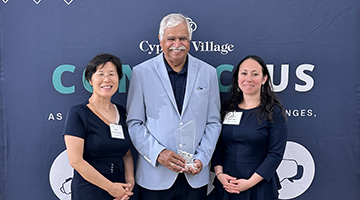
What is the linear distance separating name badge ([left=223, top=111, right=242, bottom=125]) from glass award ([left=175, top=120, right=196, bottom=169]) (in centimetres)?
29

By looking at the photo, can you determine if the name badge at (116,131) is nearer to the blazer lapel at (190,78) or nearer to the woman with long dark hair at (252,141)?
the blazer lapel at (190,78)

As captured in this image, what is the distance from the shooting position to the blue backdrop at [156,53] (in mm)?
2299

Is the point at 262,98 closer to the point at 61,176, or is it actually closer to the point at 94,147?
the point at 94,147

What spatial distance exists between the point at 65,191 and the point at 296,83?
209 centimetres

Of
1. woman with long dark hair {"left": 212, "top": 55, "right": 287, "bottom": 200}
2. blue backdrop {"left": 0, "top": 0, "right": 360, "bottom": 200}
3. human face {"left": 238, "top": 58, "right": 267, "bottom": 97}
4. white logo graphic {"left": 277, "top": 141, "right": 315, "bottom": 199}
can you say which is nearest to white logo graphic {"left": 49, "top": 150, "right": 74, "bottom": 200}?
blue backdrop {"left": 0, "top": 0, "right": 360, "bottom": 200}

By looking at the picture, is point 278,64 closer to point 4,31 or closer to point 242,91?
point 242,91

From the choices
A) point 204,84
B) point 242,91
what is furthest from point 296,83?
point 204,84

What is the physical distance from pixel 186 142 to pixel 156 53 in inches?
32.8

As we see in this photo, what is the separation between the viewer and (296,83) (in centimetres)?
240

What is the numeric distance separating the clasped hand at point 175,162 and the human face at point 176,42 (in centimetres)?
60

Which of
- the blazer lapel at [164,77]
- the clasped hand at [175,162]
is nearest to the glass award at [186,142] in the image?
the clasped hand at [175,162]

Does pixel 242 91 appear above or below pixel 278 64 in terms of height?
below

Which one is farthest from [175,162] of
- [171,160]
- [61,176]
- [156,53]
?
[61,176]

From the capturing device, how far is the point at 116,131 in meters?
1.79
